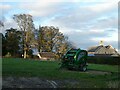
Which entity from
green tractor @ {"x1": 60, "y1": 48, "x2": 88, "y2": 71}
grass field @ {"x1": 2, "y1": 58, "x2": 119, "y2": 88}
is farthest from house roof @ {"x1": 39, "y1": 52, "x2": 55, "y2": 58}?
grass field @ {"x1": 2, "y1": 58, "x2": 119, "y2": 88}

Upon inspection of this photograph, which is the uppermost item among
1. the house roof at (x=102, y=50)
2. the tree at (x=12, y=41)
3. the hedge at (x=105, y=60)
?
the tree at (x=12, y=41)

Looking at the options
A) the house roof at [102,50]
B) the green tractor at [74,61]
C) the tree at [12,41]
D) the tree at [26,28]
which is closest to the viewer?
the green tractor at [74,61]

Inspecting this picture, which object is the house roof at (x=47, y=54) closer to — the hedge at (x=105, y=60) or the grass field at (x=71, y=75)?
the hedge at (x=105, y=60)

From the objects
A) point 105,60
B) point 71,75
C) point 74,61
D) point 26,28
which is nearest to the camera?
point 71,75

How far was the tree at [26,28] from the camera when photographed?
96.7m

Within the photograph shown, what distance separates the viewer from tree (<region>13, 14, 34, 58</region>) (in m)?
96.7

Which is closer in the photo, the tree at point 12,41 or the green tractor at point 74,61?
the green tractor at point 74,61

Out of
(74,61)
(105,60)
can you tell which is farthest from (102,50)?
(74,61)

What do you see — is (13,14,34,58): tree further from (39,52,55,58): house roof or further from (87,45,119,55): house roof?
(87,45,119,55): house roof

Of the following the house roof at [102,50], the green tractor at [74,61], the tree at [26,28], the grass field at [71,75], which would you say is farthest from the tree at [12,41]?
the grass field at [71,75]

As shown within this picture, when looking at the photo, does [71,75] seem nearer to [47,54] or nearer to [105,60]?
[105,60]

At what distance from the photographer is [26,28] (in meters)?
98.3

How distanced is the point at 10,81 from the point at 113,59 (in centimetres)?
5358

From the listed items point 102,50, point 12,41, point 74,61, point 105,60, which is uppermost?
point 12,41
